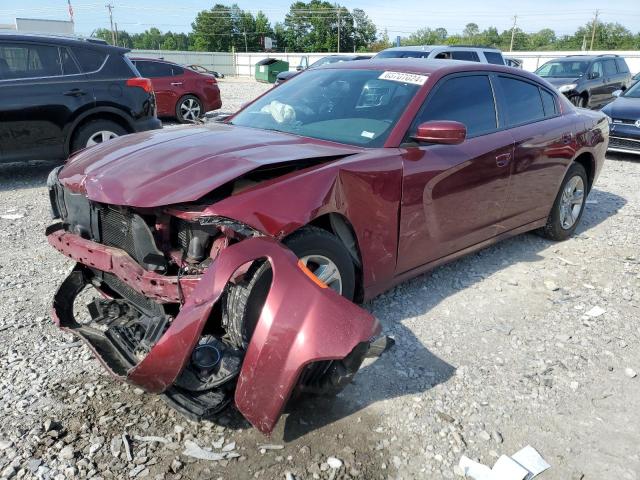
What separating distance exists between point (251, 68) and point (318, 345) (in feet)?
159

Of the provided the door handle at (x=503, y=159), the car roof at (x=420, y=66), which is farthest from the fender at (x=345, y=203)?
the door handle at (x=503, y=159)

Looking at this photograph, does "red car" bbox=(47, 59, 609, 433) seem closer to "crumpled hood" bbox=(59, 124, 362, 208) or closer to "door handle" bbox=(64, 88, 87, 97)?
"crumpled hood" bbox=(59, 124, 362, 208)

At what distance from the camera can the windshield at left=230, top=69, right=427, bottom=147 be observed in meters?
3.45

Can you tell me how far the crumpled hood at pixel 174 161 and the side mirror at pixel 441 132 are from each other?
439 mm

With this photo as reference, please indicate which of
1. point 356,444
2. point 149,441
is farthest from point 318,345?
point 149,441

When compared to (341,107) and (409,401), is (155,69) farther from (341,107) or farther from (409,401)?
(409,401)

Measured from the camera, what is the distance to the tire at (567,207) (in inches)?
200

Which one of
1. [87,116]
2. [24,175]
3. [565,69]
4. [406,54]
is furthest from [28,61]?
[565,69]

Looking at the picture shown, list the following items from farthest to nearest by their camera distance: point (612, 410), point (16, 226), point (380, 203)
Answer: point (16, 226)
point (380, 203)
point (612, 410)

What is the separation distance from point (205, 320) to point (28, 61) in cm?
589

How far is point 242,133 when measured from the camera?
11.2 ft

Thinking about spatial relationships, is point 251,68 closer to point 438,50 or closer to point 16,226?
point 438,50

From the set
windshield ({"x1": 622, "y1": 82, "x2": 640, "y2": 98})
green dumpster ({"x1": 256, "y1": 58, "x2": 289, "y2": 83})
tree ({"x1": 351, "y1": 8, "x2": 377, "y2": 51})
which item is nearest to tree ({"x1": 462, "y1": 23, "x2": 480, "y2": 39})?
tree ({"x1": 351, "y1": 8, "x2": 377, "y2": 51})

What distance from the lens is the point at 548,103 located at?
15.9ft
